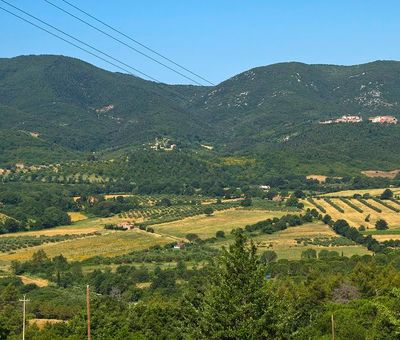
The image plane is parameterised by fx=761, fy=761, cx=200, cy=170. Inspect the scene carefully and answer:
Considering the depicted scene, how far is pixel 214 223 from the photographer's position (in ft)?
352

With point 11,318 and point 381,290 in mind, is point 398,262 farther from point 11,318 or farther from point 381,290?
point 11,318

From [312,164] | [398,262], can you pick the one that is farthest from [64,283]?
[312,164]

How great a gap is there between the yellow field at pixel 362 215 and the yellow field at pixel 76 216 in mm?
36318

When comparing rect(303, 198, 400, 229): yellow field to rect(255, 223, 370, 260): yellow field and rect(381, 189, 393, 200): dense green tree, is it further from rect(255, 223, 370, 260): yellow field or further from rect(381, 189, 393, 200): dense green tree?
rect(255, 223, 370, 260): yellow field

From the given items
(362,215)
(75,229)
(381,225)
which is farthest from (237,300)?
(75,229)

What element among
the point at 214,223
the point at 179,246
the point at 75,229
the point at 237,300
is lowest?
the point at 179,246

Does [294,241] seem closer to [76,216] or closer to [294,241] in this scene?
[294,241]

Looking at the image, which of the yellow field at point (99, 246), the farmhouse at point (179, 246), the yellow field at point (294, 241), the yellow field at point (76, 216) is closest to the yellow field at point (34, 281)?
the yellow field at point (99, 246)

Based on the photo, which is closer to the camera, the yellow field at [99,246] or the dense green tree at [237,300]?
the dense green tree at [237,300]

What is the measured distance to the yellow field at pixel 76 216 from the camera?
403ft

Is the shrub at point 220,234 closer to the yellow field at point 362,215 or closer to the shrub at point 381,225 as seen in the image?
the yellow field at point 362,215

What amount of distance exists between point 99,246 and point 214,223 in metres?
20.7

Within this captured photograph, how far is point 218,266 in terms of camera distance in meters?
27.6

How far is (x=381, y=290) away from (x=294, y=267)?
66.8ft
